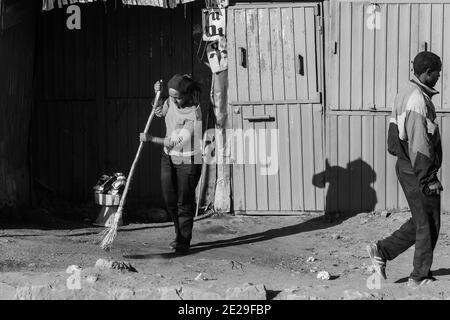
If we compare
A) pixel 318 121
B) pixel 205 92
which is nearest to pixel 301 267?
pixel 318 121

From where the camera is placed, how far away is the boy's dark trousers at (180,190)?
8.92 meters

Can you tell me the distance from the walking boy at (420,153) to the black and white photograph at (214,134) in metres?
0.67

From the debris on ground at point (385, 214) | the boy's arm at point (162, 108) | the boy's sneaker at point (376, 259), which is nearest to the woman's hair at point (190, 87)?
the boy's arm at point (162, 108)

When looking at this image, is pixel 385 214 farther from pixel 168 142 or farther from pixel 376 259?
pixel 168 142

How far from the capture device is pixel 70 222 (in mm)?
10406

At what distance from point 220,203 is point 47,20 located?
3031 millimetres

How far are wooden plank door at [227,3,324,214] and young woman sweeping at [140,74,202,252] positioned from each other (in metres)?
1.56

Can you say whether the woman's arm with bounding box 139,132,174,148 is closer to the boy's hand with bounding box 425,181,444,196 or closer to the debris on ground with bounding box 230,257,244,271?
the debris on ground with bounding box 230,257,244,271

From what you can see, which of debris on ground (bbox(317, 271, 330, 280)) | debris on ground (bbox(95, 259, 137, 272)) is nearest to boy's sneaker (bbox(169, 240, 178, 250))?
debris on ground (bbox(95, 259, 137, 272))

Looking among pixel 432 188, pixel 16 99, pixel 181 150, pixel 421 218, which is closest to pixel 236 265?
A: pixel 181 150

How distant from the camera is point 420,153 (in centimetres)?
710

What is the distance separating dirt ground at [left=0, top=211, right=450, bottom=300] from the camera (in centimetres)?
705

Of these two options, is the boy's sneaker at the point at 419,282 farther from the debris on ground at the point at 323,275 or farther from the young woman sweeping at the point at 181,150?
the young woman sweeping at the point at 181,150

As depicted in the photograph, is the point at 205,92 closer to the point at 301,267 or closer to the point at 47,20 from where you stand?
the point at 47,20
